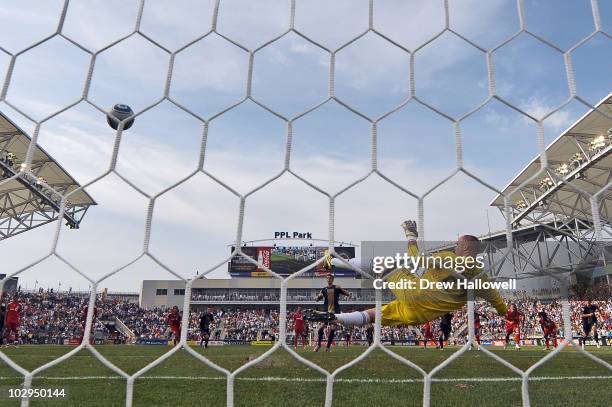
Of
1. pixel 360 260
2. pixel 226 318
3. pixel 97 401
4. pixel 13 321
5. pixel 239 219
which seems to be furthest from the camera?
pixel 226 318

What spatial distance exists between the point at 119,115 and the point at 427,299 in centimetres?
227

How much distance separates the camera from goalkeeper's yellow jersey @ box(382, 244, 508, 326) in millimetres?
2520

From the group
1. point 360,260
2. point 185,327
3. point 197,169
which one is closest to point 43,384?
point 185,327

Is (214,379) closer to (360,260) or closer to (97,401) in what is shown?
(97,401)

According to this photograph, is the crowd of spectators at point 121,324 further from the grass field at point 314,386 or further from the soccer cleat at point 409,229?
the soccer cleat at point 409,229

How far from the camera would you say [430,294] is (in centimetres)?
290

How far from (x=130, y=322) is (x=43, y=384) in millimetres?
19422

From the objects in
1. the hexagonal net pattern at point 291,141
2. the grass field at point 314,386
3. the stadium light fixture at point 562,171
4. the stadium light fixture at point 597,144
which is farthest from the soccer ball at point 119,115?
the stadium light fixture at point 597,144

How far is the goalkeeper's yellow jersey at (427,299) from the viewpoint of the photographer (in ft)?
8.27

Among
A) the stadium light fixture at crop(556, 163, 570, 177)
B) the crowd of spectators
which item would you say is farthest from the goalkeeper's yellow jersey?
the crowd of spectators

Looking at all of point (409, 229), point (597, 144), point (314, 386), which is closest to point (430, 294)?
point (409, 229)

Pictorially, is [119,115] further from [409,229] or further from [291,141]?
[409,229]

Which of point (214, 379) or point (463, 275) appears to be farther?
point (214, 379)

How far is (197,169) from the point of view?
236 cm
